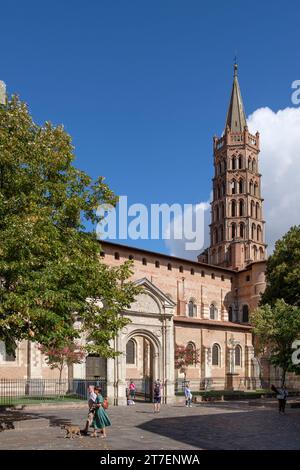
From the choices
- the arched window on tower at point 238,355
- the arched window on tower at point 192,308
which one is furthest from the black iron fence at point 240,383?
the arched window on tower at point 192,308

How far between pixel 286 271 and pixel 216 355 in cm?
1533

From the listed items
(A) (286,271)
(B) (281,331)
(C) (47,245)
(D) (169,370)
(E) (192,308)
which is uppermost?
(A) (286,271)

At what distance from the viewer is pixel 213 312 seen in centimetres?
6328

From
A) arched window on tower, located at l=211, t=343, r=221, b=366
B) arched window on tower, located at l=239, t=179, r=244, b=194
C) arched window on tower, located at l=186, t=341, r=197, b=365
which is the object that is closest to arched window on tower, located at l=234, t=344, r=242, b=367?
arched window on tower, located at l=211, t=343, r=221, b=366

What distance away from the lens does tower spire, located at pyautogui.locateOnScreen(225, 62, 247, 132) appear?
289 feet

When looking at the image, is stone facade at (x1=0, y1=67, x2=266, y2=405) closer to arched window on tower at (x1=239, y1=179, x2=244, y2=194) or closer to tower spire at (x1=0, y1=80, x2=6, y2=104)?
arched window on tower at (x1=239, y1=179, x2=244, y2=194)

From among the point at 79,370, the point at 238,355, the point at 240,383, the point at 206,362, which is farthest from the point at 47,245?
the point at 238,355

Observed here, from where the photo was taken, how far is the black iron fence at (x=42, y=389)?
3238 cm

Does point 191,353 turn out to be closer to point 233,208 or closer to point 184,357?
point 184,357

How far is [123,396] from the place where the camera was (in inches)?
1239

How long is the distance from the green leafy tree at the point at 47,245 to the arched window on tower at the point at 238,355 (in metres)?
39.2

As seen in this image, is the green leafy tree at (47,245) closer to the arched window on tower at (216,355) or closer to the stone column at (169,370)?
the stone column at (169,370)

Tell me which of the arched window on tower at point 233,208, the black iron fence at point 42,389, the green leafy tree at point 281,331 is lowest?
the black iron fence at point 42,389

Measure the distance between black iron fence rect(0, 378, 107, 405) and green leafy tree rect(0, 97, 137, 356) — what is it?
13125mm
